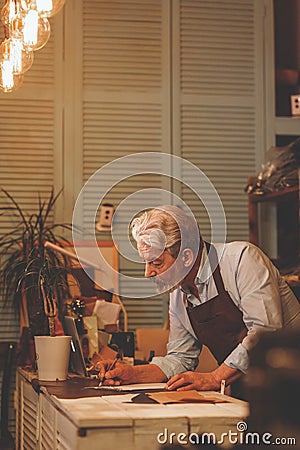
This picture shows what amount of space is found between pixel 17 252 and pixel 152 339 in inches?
35.8

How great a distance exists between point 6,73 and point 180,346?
1311 millimetres

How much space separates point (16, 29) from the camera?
284cm

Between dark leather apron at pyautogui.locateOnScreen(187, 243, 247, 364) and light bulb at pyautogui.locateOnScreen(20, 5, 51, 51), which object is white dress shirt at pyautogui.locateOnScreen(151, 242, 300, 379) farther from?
light bulb at pyautogui.locateOnScreen(20, 5, 51, 51)

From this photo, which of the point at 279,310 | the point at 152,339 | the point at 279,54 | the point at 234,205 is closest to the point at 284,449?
the point at 279,310

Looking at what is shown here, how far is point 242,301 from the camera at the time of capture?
8.33ft

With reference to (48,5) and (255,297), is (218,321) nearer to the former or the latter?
(255,297)

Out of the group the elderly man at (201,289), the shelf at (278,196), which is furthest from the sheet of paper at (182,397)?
the shelf at (278,196)

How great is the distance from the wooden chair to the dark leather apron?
1058 mm

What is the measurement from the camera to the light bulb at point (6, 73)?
3016mm

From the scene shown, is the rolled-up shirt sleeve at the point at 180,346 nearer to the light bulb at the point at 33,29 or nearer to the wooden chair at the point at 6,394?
the wooden chair at the point at 6,394

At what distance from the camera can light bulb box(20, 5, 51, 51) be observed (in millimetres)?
2760

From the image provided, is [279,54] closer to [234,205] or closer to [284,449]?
[234,205]

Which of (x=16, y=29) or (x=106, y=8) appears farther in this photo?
(x=106, y=8)

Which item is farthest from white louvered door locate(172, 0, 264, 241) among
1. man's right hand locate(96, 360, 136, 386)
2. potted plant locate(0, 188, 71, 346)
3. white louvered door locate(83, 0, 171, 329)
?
man's right hand locate(96, 360, 136, 386)
